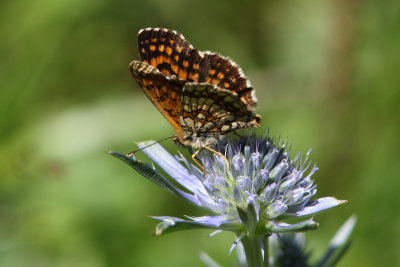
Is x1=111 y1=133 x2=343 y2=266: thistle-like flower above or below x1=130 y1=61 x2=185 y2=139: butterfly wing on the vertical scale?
below

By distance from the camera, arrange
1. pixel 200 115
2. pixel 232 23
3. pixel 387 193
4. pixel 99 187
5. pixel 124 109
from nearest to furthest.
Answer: pixel 200 115 → pixel 387 193 → pixel 99 187 → pixel 124 109 → pixel 232 23

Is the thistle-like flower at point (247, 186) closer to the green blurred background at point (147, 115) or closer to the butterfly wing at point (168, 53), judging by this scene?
the butterfly wing at point (168, 53)

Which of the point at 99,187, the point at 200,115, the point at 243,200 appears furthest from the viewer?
the point at 99,187

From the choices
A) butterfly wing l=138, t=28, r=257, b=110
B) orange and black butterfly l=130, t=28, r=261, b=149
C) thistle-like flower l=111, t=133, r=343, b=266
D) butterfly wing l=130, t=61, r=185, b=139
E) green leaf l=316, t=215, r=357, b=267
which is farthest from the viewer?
butterfly wing l=138, t=28, r=257, b=110

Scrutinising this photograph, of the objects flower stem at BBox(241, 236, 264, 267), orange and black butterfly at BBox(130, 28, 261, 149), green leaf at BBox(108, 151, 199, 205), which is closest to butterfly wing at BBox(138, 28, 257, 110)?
orange and black butterfly at BBox(130, 28, 261, 149)

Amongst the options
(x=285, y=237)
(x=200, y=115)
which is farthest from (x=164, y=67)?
(x=285, y=237)

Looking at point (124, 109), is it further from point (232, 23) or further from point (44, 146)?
point (232, 23)

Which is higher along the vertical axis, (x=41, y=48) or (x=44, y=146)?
(x=41, y=48)

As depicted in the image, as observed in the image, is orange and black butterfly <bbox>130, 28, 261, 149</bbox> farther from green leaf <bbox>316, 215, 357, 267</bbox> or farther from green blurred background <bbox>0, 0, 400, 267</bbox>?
green blurred background <bbox>0, 0, 400, 267</bbox>
